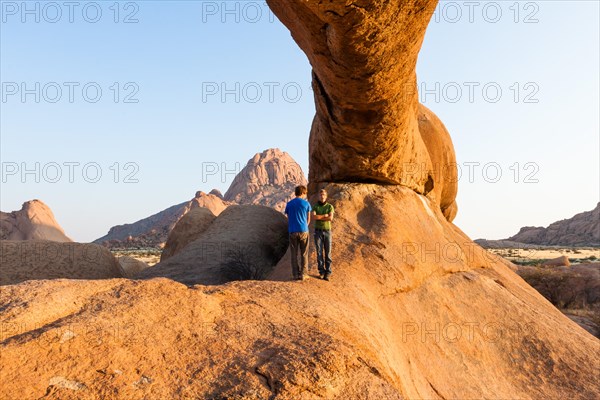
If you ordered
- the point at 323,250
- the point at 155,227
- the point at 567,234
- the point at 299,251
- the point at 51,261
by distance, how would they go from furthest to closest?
the point at 155,227, the point at 567,234, the point at 51,261, the point at 323,250, the point at 299,251

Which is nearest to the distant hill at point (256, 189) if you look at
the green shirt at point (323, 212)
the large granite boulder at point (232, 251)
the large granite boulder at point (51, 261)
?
the large granite boulder at point (232, 251)

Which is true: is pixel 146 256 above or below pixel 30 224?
below

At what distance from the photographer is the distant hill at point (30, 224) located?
38.5 metres

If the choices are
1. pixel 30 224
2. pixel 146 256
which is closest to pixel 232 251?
pixel 146 256

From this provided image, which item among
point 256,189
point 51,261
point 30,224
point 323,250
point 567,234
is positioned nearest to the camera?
point 323,250

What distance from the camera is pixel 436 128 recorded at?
10.8 metres

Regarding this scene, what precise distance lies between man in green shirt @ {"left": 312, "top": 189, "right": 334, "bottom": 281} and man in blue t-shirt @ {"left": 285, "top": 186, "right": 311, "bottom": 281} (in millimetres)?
203

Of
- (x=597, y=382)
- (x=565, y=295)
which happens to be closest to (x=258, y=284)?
(x=597, y=382)

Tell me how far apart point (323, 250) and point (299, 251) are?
0.39 m

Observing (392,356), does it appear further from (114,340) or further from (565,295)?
(565,295)

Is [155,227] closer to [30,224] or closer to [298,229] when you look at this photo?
[30,224]

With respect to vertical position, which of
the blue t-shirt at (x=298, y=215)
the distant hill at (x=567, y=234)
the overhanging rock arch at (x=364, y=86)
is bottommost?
the distant hill at (x=567, y=234)

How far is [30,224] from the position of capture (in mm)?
39438

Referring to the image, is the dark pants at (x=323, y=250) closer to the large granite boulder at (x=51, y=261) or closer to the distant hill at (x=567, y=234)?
Result: the large granite boulder at (x=51, y=261)
